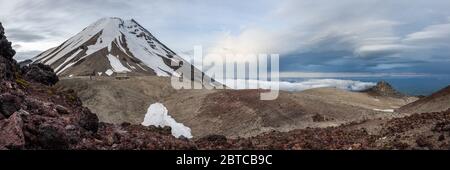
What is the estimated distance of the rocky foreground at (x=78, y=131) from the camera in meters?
21.2

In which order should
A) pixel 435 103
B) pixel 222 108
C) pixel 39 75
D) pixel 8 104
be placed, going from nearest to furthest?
1. pixel 8 104
2. pixel 39 75
3. pixel 435 103
4. pixel 222 108

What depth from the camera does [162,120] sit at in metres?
58.9

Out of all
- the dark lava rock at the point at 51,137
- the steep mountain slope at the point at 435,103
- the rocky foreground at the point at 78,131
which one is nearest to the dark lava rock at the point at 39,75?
the rocky foreground at the point at 78,131

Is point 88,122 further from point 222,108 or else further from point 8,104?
point 222,108

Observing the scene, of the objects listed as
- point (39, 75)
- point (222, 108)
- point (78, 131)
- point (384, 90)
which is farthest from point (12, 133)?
point (384, 90)

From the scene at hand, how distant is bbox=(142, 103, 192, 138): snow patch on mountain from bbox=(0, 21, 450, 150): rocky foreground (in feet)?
63.4

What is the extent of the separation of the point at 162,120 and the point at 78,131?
35859 mm

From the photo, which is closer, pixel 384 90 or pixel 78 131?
pixel 78 131

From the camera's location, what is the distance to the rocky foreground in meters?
21.2

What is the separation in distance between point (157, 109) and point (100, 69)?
108 m
